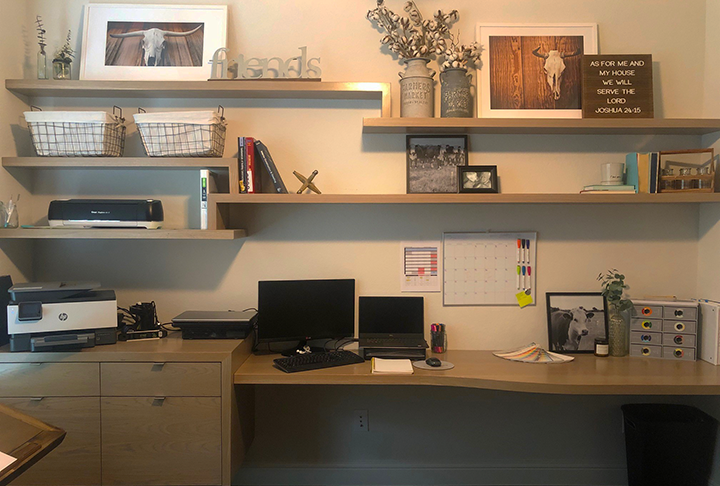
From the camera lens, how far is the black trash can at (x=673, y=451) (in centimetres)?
240

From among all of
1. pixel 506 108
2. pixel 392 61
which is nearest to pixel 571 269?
pixel 506 108

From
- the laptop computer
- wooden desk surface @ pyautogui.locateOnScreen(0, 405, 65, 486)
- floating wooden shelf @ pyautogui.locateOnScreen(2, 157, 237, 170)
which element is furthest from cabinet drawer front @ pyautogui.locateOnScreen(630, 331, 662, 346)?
wooden desk surface @ pyautogui.locateOnScreen(0, 405, 65, 486)

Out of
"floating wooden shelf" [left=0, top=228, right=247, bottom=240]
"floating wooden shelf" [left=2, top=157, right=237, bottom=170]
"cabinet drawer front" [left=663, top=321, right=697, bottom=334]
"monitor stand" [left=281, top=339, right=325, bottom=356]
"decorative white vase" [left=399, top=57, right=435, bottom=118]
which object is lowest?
"monitor stand" [left=281, top=339, right=325, bottom=356]

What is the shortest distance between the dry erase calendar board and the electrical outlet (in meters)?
0.72

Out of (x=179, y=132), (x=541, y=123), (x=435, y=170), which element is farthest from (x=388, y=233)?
(x=179, y=132)

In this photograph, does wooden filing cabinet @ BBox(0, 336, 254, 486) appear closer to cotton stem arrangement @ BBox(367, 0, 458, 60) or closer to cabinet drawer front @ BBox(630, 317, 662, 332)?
cotton stem arrangement @ BBox(367, 0, 458, 60)

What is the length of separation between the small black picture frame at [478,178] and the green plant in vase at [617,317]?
748mm

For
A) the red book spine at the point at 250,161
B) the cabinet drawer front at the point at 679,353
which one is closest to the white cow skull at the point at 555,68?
the cabinet drawer front at the point at 679,353

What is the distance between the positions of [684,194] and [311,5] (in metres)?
2.02

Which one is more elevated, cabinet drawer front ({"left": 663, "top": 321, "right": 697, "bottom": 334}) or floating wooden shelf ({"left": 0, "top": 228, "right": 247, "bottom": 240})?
floating wooden shelf ({"left": 0, "top": 228, "right": 247, "bottom": 240})

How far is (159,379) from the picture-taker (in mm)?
2168

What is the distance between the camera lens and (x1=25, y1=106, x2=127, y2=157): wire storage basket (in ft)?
7.79

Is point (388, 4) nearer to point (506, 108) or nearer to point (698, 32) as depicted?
point (506, 108)

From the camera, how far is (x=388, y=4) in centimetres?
263
